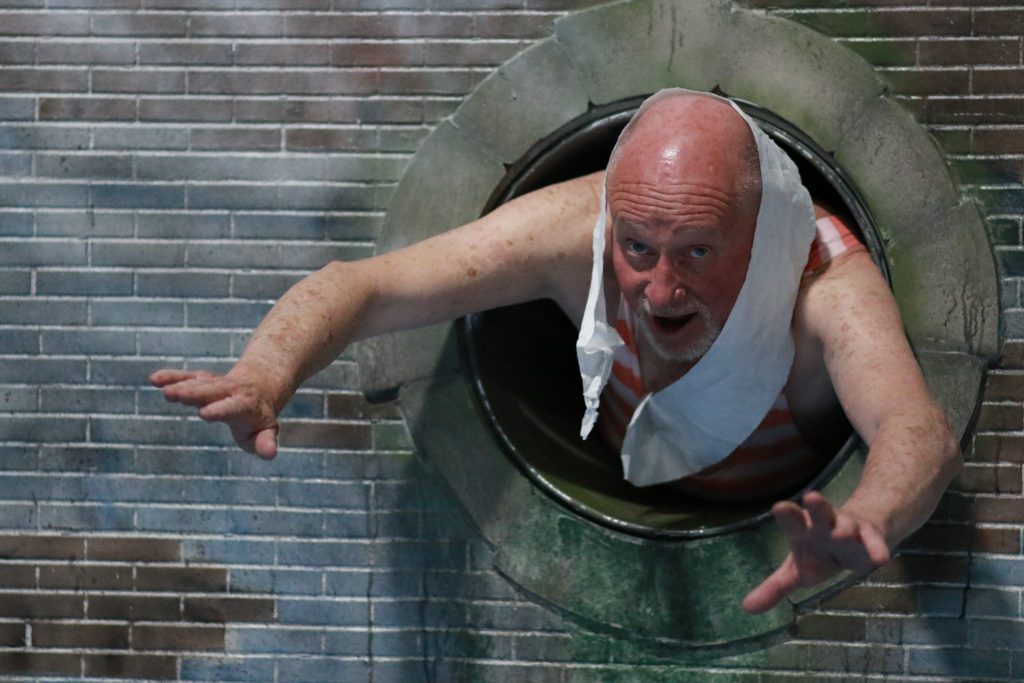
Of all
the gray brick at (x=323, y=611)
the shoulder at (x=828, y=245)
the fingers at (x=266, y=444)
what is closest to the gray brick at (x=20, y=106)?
the gray brick at (x=323, y=611)

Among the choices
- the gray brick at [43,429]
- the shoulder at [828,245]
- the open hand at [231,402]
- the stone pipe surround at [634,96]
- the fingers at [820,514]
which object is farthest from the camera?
the gray brick at [43,429]

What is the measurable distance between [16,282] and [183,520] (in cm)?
78

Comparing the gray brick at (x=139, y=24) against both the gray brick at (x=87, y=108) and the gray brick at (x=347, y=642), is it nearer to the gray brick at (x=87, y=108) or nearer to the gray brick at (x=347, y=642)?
the gray brick at (x=87, y=108)

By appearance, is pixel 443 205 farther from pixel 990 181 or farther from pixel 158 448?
pixel 990 181

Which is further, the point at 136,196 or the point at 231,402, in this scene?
the point at 136,196

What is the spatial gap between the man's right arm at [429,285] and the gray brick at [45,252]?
3.17 feet

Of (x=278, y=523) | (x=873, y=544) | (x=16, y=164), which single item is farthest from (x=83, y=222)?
(x=873, y=544)

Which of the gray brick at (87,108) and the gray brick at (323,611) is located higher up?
the gray brick at (87,108)

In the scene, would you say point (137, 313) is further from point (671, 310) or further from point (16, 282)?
point (671, 310)

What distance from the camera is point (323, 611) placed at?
3.75 m

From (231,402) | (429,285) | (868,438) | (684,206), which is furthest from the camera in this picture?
(429,285)

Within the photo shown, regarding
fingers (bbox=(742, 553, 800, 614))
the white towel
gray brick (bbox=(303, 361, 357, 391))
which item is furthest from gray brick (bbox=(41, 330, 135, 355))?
fingers (bbox=(742, 553, 800, 614))

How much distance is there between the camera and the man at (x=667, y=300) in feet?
9.07

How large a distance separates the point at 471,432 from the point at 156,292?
920 mm
